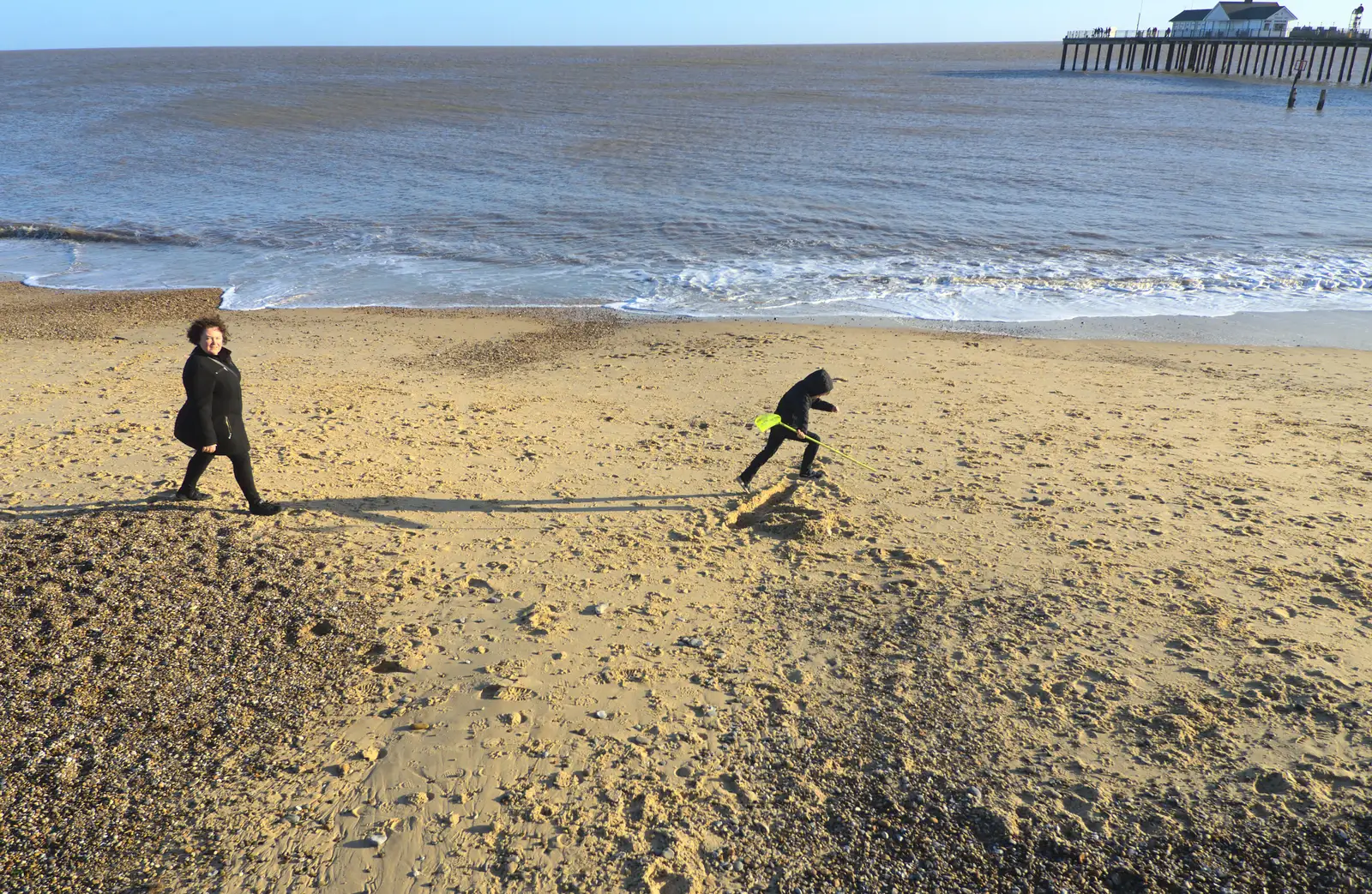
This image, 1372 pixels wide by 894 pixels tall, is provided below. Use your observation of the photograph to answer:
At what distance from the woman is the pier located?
79012 millimetres

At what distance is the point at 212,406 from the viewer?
601 centimetres

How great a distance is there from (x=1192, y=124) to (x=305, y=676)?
162ft

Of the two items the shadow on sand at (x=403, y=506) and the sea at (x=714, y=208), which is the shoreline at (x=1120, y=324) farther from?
the shadow on sand at (x=403, y=506)

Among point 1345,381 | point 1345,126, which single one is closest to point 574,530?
point 1345,381

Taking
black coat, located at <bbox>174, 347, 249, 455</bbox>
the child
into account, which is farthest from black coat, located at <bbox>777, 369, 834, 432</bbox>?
black coat, located at <bbox>174, 347, 249, 455</bbox>

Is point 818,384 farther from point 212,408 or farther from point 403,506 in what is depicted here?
point 212,408

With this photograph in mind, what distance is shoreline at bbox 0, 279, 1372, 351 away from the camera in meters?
13.0

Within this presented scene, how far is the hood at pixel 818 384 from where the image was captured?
275 inches

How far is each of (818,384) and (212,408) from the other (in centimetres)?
446

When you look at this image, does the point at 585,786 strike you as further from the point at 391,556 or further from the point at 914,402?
the point at 914,402

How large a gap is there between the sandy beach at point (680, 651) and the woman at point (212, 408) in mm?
423

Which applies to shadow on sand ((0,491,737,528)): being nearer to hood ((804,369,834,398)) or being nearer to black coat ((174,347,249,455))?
black coat ((174,347,249,455))

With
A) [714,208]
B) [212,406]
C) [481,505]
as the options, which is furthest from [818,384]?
[714,208]

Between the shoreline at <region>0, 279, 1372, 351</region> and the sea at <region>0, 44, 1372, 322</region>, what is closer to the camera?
the shoreline at <region>0, 279, 1372, 351</region>
